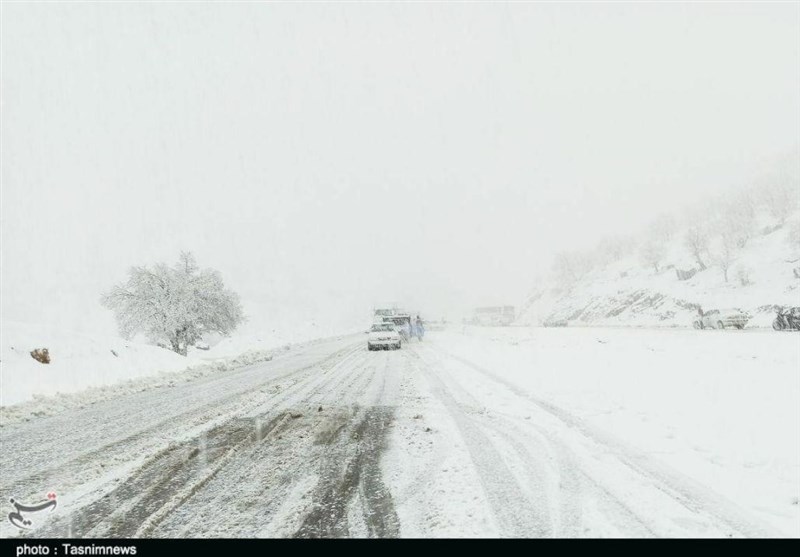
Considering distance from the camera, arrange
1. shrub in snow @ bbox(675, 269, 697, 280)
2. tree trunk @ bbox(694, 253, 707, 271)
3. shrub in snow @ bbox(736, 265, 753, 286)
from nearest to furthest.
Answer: shrub in snow @ bbox(736, 265, 753, 286) < shrub in snow @ bbox(675, 269, 697, 280) < tree trunk @ bbox(694, 253, 707, 271)

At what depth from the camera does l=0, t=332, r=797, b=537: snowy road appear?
341cm

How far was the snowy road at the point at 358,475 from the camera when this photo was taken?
3.41 m

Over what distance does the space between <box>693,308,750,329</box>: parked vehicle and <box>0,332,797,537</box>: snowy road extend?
2829cm

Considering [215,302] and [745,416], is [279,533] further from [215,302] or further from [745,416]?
[215,302]

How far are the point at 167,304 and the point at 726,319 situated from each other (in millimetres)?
39940

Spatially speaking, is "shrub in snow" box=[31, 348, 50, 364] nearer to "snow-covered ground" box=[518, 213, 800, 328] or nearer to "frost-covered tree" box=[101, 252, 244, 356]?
"frost-covered tree" box=[101, 252, 244, 356]

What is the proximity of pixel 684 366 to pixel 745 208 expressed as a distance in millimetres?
90564

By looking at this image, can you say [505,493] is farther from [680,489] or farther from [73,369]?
[73,369]

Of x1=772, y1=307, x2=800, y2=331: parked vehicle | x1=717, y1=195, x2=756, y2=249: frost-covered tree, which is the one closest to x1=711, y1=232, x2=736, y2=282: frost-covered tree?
x1=717, y1=195, x2=756, y2=249: frost-covered tree

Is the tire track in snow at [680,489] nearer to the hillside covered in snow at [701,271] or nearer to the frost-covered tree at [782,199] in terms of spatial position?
the hillside covered in snow at [701,271]

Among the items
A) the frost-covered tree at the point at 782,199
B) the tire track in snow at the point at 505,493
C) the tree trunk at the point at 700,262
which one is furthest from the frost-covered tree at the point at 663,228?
the tire track in snow at the point at 505,493
